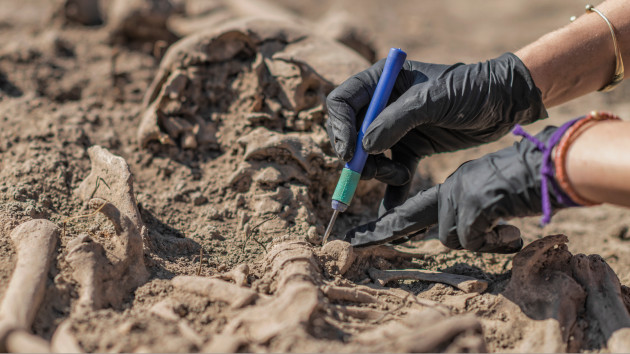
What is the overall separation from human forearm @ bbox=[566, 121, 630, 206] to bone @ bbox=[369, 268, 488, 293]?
675 millimetres

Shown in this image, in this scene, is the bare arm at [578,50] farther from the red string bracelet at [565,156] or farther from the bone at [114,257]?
the bone at [114,257]

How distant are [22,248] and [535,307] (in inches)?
88.7

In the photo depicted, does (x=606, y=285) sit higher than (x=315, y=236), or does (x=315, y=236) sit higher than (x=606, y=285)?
(x=606, y=285)

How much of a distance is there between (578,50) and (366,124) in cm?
123

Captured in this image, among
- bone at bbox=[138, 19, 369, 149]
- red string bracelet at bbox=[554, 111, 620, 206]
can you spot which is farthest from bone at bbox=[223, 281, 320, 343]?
bone at bbox=[138, 19, 369, 149]

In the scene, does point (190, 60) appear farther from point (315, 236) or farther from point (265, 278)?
point (265, 278)

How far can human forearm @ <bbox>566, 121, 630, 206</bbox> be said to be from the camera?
1772 mm

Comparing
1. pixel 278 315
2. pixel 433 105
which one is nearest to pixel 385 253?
pixel 433 105

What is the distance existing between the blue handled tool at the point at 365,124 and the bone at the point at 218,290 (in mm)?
693

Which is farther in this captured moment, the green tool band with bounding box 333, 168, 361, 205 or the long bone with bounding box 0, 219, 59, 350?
the green tool band with bounding box 333, 168, 361, 205

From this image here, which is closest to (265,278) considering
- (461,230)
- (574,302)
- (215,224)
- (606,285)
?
(215,224)

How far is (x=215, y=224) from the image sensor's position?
9.05 feet

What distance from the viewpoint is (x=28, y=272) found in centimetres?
197

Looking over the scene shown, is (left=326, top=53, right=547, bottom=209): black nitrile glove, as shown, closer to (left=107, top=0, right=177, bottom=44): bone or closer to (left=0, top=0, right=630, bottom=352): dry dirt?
(left=0, top=0, right=630, bottom=352): dry dirt
